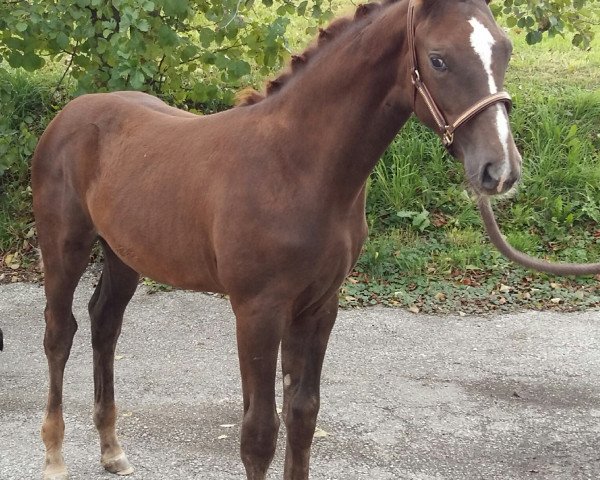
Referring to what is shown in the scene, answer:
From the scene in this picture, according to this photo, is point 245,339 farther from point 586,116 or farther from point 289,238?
point 586,116

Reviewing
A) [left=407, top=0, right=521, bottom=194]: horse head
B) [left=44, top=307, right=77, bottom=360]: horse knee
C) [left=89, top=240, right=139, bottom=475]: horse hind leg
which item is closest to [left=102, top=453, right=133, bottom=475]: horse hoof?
[left=89, top=240, right=139, bottom=475]: horse hind leg

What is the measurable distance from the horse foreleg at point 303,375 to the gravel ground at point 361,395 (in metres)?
0.54

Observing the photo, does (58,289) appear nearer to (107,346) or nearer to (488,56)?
(107,346)

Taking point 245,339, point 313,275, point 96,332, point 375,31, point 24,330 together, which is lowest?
point 24,330

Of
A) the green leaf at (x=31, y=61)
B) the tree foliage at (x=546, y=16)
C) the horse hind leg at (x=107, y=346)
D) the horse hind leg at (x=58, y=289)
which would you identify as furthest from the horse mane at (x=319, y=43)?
the green leaf at (x=31, y=61)

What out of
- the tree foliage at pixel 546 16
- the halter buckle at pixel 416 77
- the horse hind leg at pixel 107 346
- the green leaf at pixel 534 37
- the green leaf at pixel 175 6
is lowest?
the horse hind leg at pixel 107 346

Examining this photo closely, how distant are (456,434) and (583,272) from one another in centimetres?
165

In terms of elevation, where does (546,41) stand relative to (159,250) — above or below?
above

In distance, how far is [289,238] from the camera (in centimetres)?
263

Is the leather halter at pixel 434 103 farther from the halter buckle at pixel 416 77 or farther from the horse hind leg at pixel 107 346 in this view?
the horse hind leg at pixel 107 346

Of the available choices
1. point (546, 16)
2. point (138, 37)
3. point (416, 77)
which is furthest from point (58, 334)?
point (546, 16)

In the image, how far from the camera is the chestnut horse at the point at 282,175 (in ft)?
7.43

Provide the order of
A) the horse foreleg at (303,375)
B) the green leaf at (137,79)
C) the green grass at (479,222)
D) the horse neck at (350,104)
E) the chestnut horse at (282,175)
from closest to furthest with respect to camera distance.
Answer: the chestnut horse at (282,175) < the horse neck at (350,104) < the horse foreleg at (303,375) < the green leaf at (137,79) < the green grass at (479,222)

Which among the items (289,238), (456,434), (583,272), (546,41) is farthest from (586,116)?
(289,238)
